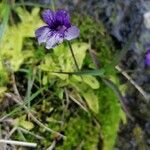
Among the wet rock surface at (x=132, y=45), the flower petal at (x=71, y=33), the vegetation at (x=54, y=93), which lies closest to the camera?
the flower petal at (x=71, y=33)

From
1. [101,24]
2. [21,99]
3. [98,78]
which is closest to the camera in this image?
[21,99]

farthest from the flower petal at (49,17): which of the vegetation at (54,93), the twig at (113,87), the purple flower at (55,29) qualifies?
the twig at (113,87)

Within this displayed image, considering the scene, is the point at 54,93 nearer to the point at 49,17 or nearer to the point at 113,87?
the point at 113,87

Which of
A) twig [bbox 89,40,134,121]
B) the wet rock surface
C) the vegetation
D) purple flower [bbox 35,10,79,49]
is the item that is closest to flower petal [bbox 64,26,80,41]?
purple flower [bbox 35,10,79,49]

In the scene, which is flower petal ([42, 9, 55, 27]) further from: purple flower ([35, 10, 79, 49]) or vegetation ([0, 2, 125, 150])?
vegetation ([0, 2, 125, 150])

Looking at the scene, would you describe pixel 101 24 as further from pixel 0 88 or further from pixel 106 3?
pixel 0 88

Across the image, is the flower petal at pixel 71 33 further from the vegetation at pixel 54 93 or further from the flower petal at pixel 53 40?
the vegetation at pixel 54 93

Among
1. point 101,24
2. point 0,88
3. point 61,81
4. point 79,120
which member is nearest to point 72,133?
point 79,120
